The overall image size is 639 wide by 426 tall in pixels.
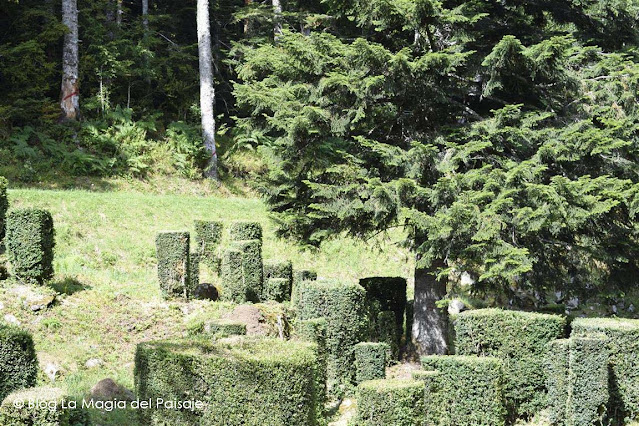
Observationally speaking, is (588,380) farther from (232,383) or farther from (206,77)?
(206,77)

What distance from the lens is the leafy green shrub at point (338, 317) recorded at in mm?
11602

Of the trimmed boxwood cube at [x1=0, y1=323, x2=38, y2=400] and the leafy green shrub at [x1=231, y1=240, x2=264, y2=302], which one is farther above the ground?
the leafy green shrub at [x1=231, y1=240, x2=264, y2=302]

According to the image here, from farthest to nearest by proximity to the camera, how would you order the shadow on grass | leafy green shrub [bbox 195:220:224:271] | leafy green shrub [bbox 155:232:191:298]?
leafy green shrub [bbox 195:220:224:271], leafy green shrub [bbox 155:232:191:298], the shadow on grass

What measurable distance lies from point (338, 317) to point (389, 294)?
109 inches

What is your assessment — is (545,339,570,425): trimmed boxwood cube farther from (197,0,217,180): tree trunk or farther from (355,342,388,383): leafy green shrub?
(197,0,217,180): tree trunk

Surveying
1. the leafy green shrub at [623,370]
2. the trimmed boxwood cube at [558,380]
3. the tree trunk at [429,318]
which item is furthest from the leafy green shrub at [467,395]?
the tree trunk at [429,318]

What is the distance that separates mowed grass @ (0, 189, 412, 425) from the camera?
11023 millimetres

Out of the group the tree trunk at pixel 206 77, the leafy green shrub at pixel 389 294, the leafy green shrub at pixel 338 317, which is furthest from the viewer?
the tree trunk at pixel 206 77

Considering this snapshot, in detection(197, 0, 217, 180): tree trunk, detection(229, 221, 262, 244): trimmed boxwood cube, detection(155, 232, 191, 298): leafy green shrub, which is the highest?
detection(197, 0, 217, 180): tree trunk

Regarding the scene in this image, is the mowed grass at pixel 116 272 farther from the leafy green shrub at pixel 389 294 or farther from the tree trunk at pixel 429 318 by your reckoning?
A: the tree trunk at pixel 429 318

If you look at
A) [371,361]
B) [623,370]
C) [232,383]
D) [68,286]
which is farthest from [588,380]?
[68,286]

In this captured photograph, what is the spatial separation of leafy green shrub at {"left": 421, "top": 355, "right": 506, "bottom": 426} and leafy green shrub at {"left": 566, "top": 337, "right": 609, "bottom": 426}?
1044 millimetres

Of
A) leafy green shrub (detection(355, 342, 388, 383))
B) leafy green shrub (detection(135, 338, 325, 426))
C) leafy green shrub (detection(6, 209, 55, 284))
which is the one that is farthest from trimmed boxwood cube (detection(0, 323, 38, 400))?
leafy green shrub (detection(355, 342, 388, 383))

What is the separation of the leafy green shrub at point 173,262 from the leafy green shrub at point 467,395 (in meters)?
5.01
